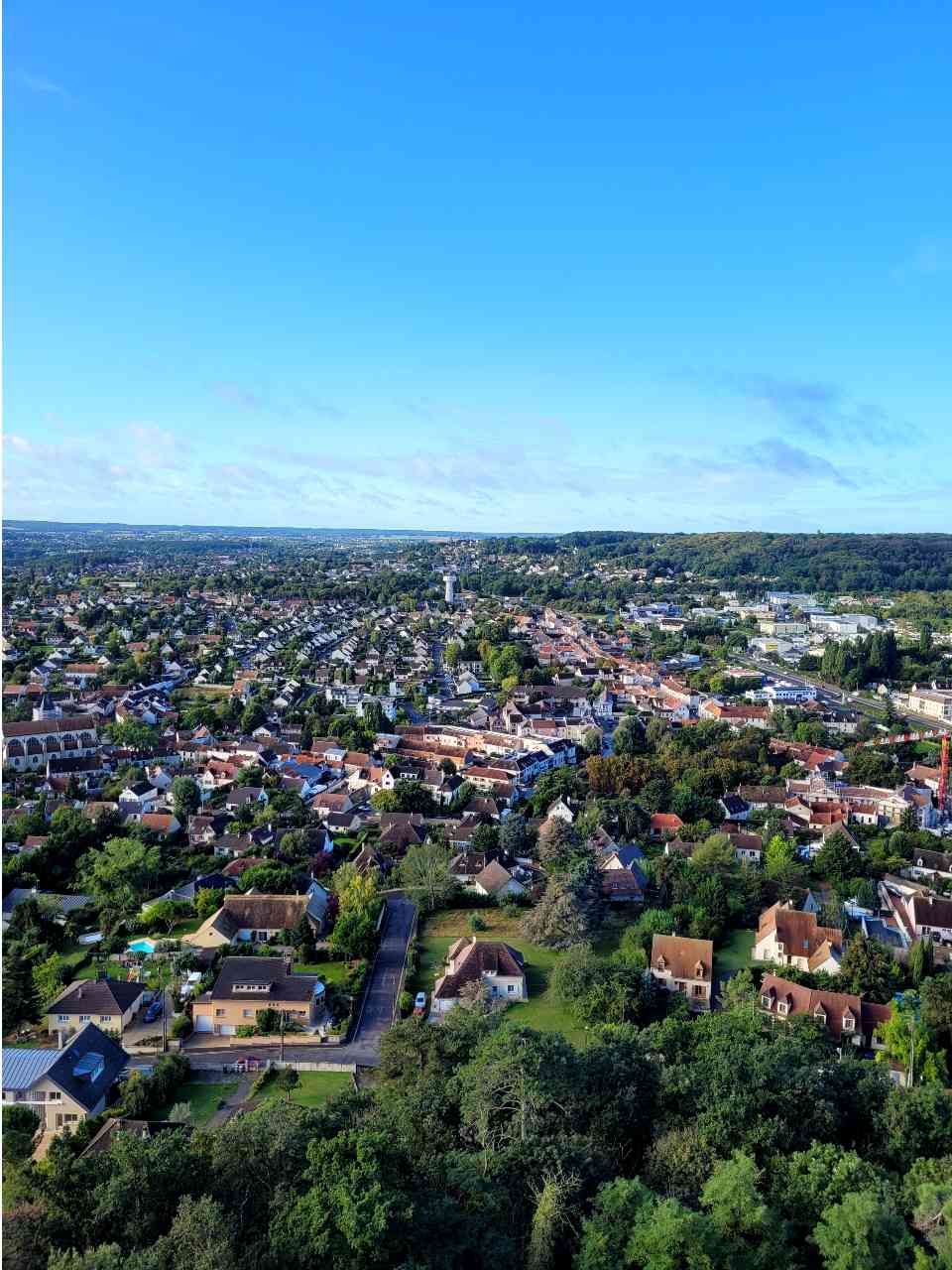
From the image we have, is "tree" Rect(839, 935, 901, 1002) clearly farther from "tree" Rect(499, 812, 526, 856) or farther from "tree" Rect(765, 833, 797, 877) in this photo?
"tree" Rect(499, 812, 526, 856)

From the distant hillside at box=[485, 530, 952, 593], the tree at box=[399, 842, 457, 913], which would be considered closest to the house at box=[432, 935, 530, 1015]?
the tree at box=[399, 842, 457, 913]

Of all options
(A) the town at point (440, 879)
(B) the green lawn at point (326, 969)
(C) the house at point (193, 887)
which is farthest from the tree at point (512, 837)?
(C) the house at point (193, 887)

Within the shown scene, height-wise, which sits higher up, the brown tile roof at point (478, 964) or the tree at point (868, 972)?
the tree at point (868, 972)

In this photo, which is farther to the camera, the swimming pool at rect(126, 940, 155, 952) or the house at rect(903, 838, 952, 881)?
the house at rect(903, 838, 952, 881)

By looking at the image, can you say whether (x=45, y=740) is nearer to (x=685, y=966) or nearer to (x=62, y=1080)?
(x=62, y=1080)

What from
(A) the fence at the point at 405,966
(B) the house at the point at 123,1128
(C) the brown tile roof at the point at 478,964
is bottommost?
(A) the fence at the point at 405,966

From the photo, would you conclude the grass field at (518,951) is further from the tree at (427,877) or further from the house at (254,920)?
the house at (254,920)
